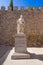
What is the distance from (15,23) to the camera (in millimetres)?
14711

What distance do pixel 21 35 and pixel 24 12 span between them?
8534 millimetres

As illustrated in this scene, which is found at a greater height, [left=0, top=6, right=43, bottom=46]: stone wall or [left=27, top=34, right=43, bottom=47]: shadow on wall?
[left=0, top=6, right=43, bottom=46]: stone wall

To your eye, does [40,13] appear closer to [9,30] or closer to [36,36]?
[36,36]

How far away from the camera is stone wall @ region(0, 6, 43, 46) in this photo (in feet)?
48.0

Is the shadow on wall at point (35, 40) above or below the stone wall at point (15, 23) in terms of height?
below

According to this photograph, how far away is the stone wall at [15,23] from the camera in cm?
1464

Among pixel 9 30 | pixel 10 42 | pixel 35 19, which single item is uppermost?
pixel 35 19

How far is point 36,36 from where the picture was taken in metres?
14.8

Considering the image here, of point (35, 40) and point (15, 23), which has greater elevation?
point (15, 23)

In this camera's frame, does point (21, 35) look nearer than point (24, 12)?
Yes

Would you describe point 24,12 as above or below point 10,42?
above

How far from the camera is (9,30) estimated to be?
48.3ft

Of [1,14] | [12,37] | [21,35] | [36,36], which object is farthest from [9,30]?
[21,35]

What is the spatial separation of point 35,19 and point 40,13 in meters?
0.74
